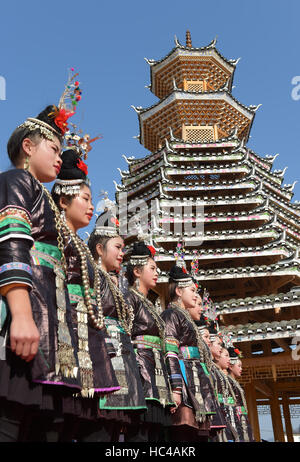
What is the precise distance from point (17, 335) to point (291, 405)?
77.0ft

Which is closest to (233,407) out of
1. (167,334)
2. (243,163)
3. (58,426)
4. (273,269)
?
(167,334)

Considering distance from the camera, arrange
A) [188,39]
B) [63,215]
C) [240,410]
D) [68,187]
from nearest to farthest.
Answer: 1. [63,215]
2. [68,187]
3. [240,410]
4. [188,39]

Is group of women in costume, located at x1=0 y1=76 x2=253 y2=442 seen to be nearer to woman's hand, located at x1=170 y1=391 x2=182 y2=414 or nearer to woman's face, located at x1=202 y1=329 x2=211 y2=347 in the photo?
woman's hand, located at x1=170 y1=391 x2=182 y2=414

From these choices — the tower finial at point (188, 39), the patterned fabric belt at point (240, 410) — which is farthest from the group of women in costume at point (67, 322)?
the tower finial at point (188, 39)

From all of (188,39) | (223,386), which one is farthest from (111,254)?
(188,39)

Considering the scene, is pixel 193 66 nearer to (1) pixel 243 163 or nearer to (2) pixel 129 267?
(1) pixel 243 163

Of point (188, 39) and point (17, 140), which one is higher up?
point (188, 39)

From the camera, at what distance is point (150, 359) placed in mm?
4137

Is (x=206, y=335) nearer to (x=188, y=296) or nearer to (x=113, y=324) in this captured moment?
(x=188, y=296)

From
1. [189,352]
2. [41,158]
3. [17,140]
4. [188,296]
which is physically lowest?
[189,352]

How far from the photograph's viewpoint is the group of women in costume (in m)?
2.00

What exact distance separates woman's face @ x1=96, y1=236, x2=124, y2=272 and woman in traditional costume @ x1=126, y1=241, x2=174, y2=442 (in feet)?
1.31

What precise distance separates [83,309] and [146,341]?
63.2 inches

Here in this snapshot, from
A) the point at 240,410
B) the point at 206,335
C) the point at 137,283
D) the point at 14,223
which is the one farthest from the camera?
the point at 240,410
